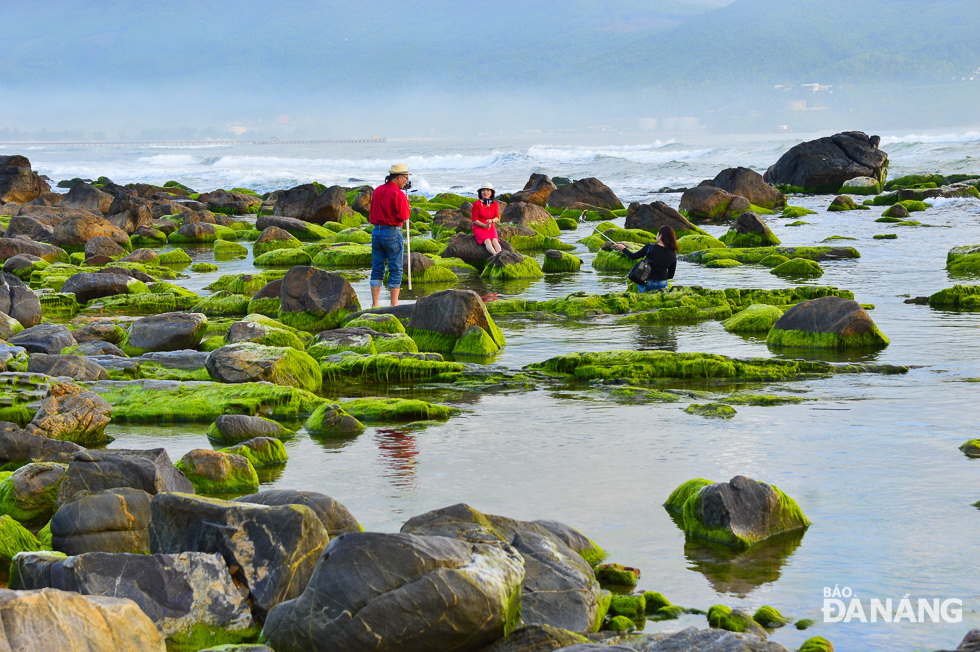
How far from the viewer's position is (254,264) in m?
26.1

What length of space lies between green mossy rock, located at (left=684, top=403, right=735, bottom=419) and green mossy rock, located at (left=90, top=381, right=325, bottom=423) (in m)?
3.77

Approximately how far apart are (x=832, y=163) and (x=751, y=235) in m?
24.1

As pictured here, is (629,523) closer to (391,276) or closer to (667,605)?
(667,605)

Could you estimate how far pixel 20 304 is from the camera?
16.5 meters

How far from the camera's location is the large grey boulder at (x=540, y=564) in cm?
584

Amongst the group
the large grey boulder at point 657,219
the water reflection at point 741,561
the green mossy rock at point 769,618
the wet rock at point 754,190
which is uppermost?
the wet rock at point 754,190

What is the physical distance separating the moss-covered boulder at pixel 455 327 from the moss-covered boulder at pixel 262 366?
7.79ft

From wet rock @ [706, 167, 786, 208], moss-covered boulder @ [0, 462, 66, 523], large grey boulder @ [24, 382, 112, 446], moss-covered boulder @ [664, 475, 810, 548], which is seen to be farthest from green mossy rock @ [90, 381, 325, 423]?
wet rock @ [706, 167, 786, 208]

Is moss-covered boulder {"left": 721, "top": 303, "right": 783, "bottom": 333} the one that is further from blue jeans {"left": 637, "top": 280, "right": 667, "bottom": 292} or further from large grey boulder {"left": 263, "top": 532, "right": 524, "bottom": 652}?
large grey boulder {"left": 263, "top": 532, "right": 524, "bottom": 652}

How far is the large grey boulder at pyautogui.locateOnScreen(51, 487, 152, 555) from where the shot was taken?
22.1 ft

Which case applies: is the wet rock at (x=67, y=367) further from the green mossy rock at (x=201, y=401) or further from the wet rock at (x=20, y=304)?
the wet rock at (x=20, y=304)

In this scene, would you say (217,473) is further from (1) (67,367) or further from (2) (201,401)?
(1) (67,367)

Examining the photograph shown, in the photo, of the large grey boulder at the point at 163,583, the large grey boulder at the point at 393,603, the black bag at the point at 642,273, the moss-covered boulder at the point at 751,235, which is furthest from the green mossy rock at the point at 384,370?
the moss-covered boulder at the point at 751,235

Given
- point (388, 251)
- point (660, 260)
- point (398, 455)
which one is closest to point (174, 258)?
point (388, 251)
